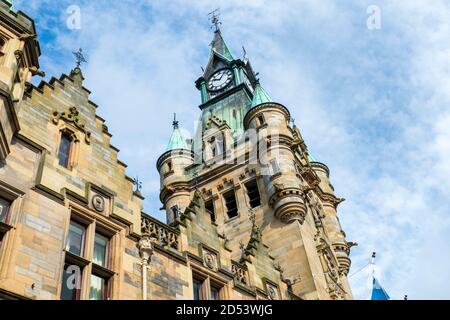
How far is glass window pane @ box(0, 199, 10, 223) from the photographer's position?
11727mm

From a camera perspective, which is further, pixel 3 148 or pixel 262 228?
pixel 262 228

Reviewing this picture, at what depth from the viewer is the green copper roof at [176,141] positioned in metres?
40.3

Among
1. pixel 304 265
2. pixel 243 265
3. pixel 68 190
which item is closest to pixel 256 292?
pixel 243 265

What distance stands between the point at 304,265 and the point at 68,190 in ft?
51.4

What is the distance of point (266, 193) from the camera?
31.1 meters

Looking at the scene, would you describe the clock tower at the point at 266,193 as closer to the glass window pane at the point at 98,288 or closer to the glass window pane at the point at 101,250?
the glass window pane at the point at 101,250

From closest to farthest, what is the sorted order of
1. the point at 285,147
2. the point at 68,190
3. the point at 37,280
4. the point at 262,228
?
1. the point at 37,280
2. the point at 68,190
3. the point at 262,228
4. the point at 285,147

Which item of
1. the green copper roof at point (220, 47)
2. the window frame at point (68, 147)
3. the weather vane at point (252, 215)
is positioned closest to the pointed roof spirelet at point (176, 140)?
the weather vane at point (252, 215)

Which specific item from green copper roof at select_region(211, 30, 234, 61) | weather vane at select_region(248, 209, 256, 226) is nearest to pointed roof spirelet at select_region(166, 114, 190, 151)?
weather vane at select_region(248, 209, 256, 226)

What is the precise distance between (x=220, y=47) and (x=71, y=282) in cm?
5089
